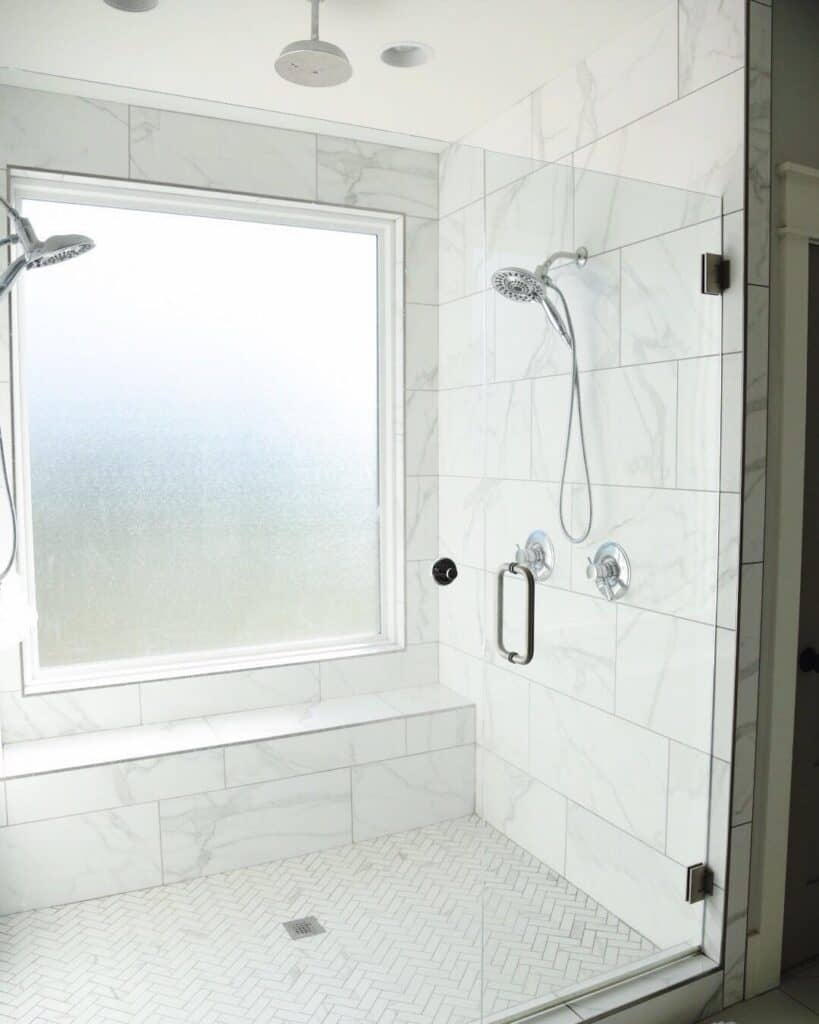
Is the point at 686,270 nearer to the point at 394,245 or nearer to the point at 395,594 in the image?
the point at 394,245

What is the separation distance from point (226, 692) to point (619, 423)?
68.8 inches

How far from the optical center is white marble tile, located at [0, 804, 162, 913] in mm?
2418

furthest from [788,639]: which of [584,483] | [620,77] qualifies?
[620,77]

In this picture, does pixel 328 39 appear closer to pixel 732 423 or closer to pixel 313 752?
pixel 732 423

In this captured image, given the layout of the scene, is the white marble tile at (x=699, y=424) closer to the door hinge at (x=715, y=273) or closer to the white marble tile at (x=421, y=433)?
the door hinge at (x=715, y=273)

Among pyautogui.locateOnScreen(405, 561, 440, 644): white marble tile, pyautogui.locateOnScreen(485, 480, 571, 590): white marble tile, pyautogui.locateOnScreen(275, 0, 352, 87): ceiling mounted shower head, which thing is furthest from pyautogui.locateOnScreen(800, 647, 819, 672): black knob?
pyautogui.locateOnScreen(275, 0, 352, 87): ceiling mounted shower head

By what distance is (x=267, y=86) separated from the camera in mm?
2598

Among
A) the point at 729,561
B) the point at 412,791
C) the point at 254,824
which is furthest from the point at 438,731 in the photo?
the point at 729,561

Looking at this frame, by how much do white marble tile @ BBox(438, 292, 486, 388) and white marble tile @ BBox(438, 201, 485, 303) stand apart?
41 millimetres

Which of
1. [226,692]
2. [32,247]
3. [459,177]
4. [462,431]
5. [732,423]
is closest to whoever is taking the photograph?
[32,247]

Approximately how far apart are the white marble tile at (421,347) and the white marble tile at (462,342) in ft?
0.21

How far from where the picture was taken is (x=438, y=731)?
2900mm

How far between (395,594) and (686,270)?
5.53 ft

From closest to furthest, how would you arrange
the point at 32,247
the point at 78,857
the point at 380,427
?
the point at 32,247, the point at 78,857, the point at 380,427
